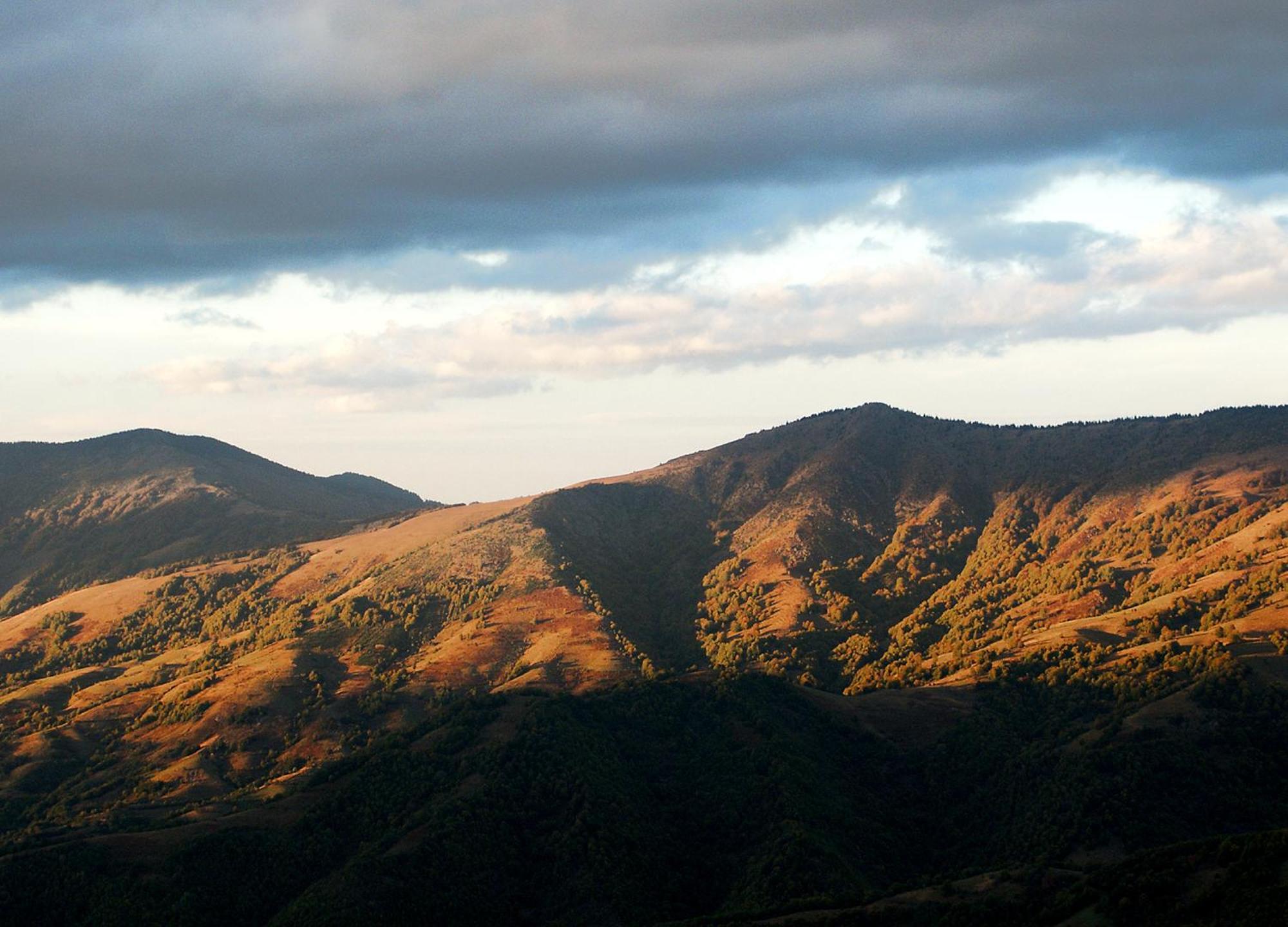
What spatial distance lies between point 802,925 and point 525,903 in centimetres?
5343

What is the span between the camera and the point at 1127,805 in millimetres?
193000

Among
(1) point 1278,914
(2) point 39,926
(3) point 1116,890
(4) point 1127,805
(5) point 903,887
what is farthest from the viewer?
(4) point 1127,805

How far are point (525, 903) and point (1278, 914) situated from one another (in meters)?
106

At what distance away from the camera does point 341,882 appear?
183m

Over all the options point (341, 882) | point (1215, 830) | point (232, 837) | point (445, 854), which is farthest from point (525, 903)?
point (1215, 830)

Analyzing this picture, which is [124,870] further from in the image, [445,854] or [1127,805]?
[1127,805]

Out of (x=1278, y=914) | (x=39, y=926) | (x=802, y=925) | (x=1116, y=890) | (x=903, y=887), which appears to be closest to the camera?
(x=1278, y=914)

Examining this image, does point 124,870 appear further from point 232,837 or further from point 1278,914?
point 1278,914

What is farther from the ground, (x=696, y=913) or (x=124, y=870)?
(x=124, y=870)

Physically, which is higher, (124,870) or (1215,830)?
(124,870)

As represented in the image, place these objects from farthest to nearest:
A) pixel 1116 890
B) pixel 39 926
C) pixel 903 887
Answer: pixel 39 926 < pixel 903 887 < pixel 1116 890

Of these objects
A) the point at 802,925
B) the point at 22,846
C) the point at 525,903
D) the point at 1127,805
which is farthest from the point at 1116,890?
the point at 22,846

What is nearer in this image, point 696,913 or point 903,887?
point 903,887

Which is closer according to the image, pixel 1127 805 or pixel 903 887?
pixel 903 887
